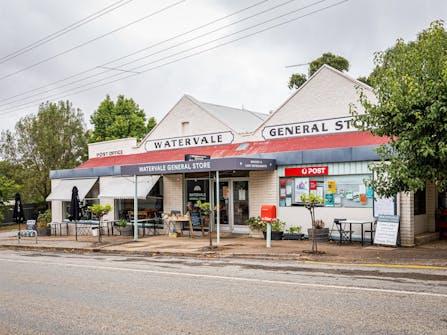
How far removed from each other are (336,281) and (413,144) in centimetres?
384

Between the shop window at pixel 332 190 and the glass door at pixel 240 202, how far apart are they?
1929 mm

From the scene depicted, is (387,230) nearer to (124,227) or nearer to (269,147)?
(269,147)

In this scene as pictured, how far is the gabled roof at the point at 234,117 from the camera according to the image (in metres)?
23.2

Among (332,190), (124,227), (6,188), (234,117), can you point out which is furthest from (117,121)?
(332,190)

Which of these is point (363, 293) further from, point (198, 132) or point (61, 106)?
point (61, 106)

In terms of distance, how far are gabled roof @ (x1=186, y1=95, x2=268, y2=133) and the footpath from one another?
5.67 m

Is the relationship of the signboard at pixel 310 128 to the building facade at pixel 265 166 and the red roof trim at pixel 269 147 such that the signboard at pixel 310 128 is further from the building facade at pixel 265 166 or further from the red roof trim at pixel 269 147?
the red roof trim at pixel 269 147

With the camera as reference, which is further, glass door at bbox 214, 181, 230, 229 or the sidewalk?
glass door at bbox 214, 181, 230, 229

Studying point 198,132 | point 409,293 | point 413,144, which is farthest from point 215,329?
point 198,132

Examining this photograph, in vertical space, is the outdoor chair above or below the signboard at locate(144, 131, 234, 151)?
below

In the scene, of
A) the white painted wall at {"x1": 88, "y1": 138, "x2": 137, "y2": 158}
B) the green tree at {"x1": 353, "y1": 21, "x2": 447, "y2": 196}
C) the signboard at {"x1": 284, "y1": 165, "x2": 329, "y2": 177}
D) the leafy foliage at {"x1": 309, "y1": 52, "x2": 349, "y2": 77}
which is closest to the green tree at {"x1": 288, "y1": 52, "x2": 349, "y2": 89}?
the leafy foliage at {"x1": 309, "y1": 52, "x2": 349, "y2": 77}

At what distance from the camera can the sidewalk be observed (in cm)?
1296

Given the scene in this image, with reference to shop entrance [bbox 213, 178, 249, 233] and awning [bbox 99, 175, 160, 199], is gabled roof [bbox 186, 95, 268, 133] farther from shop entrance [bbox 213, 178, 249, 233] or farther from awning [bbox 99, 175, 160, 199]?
awning [bbox 99, 175, 160, 199]

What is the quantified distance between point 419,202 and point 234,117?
10.8 meters
